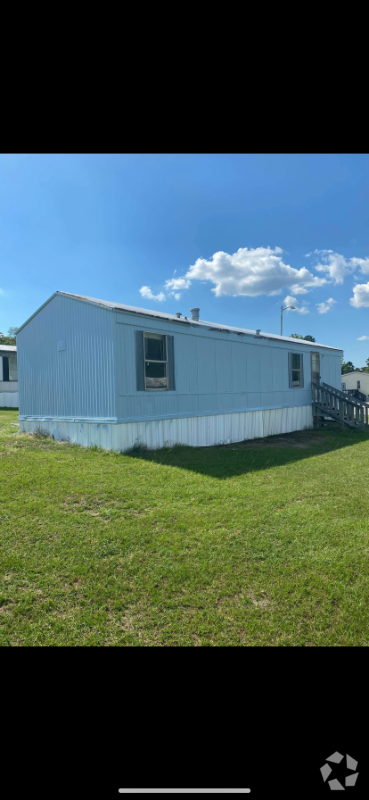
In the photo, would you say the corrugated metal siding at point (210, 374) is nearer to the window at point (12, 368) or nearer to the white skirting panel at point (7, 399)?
the white skirting panel at point (7, 399)

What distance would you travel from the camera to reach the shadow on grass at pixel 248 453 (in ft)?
23.8

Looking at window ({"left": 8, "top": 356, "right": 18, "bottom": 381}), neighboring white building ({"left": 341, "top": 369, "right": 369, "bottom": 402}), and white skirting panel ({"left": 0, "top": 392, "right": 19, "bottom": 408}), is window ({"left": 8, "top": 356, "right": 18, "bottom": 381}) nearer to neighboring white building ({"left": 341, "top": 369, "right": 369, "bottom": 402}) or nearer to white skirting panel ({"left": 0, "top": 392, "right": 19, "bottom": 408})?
white skirting panel ({"left": 0, "top": 392, "right": 19, "bottom": 408})

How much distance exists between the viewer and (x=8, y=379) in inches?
A: 821

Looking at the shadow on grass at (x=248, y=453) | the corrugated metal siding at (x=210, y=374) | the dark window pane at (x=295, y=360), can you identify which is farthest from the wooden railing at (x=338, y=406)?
the dark window pane at (x=295, y=360)

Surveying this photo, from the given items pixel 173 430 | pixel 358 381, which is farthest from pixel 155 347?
pixel 358 381

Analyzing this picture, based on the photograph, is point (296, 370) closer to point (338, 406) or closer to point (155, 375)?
point (338, 406)

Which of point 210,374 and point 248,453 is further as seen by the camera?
point 210,374

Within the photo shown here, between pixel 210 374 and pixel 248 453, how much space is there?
276cm

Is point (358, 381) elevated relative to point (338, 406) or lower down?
elevated

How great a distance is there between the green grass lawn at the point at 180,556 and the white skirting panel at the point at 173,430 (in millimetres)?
1743

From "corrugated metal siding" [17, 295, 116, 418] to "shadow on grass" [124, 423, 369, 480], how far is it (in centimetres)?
165

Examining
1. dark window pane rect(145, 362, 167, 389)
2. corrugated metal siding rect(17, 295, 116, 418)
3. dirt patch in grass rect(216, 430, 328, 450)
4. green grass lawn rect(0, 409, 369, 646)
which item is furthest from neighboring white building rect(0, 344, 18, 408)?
green grass lawn rect(0, 409, 369, 646)

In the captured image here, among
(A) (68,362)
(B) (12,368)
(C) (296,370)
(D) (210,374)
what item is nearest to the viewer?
(A) (68,362)
